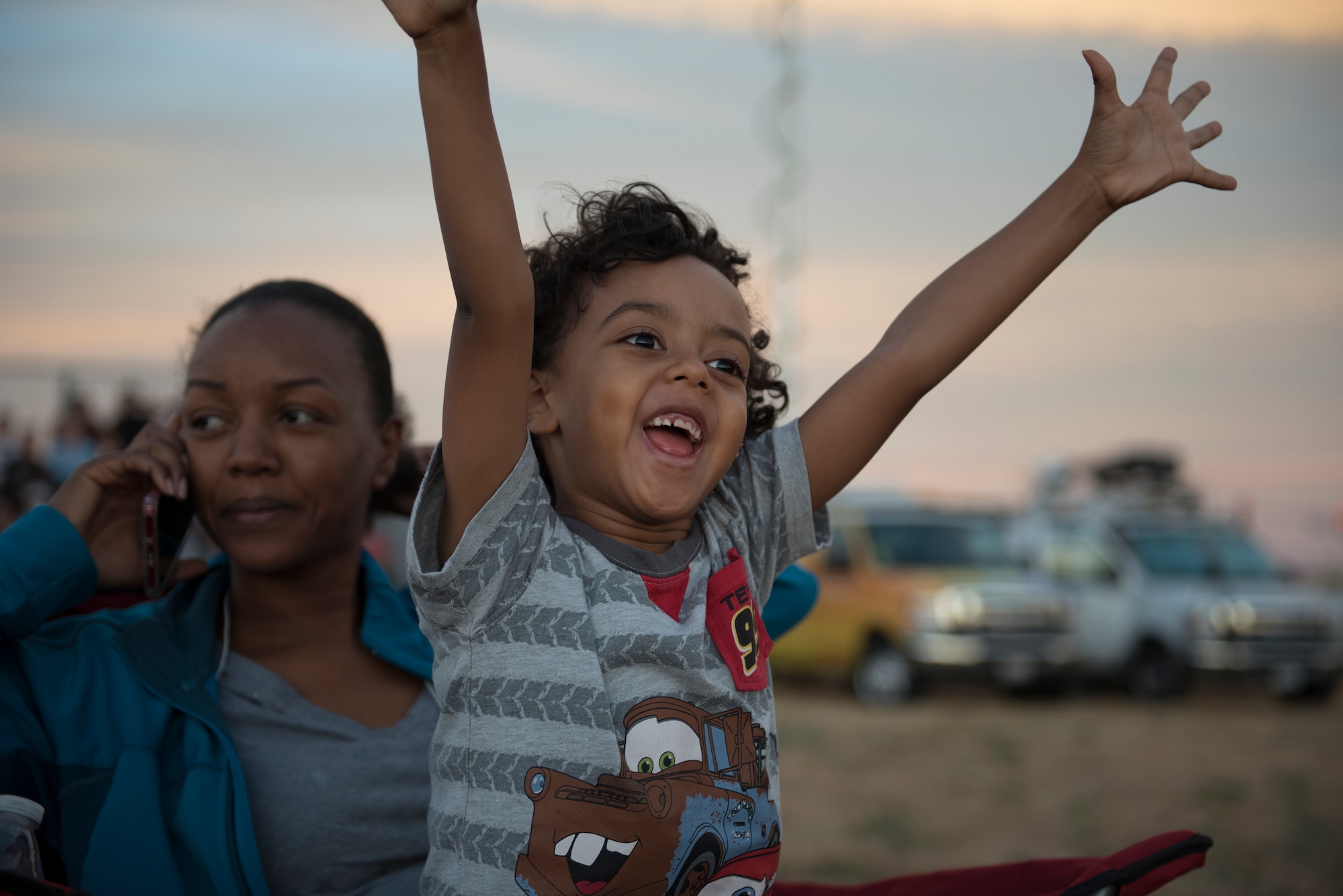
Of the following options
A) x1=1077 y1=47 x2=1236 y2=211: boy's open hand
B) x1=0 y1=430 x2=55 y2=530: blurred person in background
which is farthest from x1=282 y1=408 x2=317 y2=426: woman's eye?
x1=0 y1=430 x2=55 y2=530: blurred person in background

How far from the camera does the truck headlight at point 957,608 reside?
11633 millimetres

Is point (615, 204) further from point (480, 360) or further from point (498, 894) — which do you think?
point (498, 894)

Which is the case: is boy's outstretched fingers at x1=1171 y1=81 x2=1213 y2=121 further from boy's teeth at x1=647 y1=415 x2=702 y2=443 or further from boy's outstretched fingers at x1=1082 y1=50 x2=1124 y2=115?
boy's teeth at x1=647 y1=415 x2=702 y2=443

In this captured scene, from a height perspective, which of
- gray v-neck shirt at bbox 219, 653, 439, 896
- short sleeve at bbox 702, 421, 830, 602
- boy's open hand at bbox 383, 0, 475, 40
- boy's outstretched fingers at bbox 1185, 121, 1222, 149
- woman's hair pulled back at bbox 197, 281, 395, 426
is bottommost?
gray v-neck shirt at bbox 219, 653, 439, 896

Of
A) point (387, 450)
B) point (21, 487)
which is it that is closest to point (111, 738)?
point (387, 450)

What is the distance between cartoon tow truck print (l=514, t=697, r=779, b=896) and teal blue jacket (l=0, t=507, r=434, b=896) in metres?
0.73

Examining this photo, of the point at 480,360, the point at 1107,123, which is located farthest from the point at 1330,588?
the point at 480,360

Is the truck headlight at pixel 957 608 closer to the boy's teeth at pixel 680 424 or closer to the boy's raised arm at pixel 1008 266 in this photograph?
the boy's raised arm at pixel 1008 266

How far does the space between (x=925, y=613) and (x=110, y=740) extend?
33.1 ft

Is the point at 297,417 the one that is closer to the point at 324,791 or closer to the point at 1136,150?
the point at 324,791

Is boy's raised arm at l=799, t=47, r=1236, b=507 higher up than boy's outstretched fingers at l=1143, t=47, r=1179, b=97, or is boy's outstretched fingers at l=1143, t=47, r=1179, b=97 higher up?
boy's outstretched fingers at l=1143, t=47, r=1179, b=97

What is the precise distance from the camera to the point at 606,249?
212cm

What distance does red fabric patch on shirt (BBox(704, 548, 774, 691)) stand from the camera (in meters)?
1.99

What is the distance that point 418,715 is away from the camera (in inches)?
102
